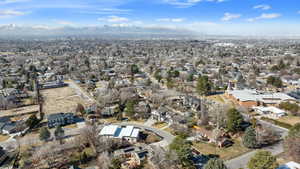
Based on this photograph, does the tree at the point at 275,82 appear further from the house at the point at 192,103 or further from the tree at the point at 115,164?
the tree at the point at 115,164

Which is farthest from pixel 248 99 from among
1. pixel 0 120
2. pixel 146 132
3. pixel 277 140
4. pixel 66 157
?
pixel 0 120

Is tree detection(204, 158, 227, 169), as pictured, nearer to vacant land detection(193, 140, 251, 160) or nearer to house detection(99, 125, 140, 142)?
vacant land detection(193, 140, 251, 160)

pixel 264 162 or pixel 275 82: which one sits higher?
pixel 275 82

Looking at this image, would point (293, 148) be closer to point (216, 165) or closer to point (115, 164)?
point (216, 165)

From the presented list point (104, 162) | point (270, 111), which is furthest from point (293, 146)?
point (104, 162)

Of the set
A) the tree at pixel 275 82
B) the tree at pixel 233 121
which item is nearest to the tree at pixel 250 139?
the tree at pixel 233 121
